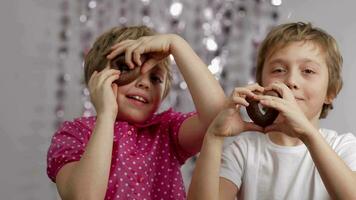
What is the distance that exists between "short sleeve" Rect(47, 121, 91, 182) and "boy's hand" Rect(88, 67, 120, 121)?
91mm

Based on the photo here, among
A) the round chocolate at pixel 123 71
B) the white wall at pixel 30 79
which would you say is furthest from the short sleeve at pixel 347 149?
the white wall at pixel 30 79

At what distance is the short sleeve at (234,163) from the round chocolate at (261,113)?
149 mm

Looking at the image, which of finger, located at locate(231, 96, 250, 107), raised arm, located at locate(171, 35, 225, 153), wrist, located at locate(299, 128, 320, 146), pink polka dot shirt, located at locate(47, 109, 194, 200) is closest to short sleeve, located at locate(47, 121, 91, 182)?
pink polka dot shirt, located at locate(47, 109, 194, 200)

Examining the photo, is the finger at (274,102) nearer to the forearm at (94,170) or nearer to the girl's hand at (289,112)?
the girl's hand at (289,112)

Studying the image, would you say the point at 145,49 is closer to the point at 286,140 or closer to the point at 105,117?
the point at 105,117

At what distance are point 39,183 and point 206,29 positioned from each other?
2.15 ft

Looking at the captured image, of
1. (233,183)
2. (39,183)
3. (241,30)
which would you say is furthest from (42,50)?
(233,183)

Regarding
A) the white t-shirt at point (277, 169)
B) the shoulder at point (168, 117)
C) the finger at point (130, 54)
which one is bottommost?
the white t-shirt at point (277, 169)

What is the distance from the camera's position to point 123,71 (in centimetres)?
106

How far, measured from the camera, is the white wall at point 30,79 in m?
1.56

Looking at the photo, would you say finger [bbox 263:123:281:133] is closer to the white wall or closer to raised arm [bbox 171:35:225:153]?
raised arm [bbox 171:35:225:153]

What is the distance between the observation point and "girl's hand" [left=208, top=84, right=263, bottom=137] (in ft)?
3.09

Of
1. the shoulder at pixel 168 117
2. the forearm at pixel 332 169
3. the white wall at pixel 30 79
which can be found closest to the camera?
the forearm at pixel 332 169

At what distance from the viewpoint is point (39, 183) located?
1575 millimetres
